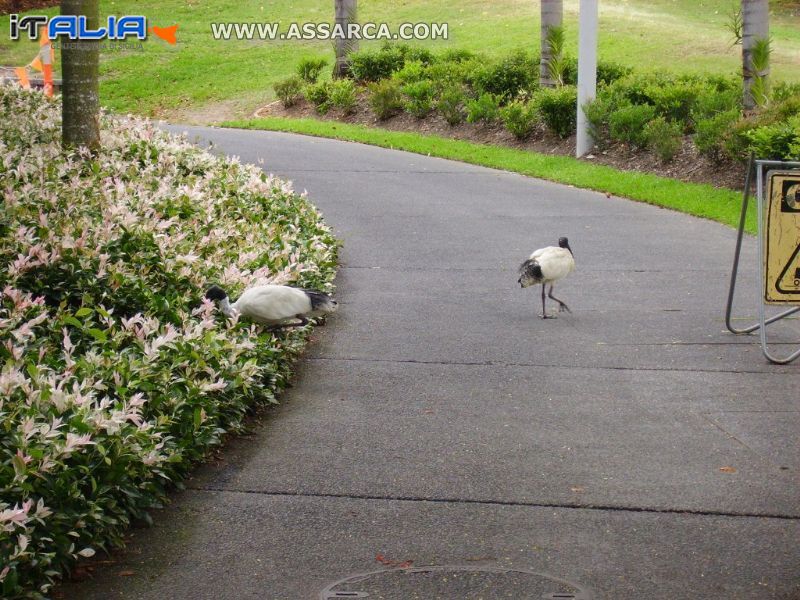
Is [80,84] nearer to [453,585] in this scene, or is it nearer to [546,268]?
[546,268]

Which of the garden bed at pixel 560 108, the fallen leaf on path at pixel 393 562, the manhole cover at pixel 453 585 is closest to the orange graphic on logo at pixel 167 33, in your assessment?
the garden bed at pixel 560 108

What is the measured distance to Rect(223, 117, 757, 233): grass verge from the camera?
47.0ft

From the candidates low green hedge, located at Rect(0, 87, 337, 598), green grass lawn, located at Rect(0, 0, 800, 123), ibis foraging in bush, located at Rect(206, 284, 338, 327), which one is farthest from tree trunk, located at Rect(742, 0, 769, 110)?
green grass lawn, located at Rect(0, 0, 800, 123)

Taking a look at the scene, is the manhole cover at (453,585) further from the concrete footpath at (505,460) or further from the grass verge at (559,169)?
the grass verge at (559,169)

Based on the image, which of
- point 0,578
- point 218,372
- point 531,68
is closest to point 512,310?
point 218,372

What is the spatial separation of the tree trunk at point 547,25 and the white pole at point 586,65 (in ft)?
8.00

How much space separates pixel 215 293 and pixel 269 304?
1.27 ft

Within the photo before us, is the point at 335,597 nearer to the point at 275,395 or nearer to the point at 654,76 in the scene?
the point at 275,395

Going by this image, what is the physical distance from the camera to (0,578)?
162 inches

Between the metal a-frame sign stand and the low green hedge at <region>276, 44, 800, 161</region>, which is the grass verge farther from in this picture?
the metal a-frame sign stand

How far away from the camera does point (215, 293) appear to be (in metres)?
7.40

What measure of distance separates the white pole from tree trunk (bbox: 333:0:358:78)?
8.91 meters

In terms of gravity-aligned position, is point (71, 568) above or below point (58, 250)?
below

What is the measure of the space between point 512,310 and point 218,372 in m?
4.00
